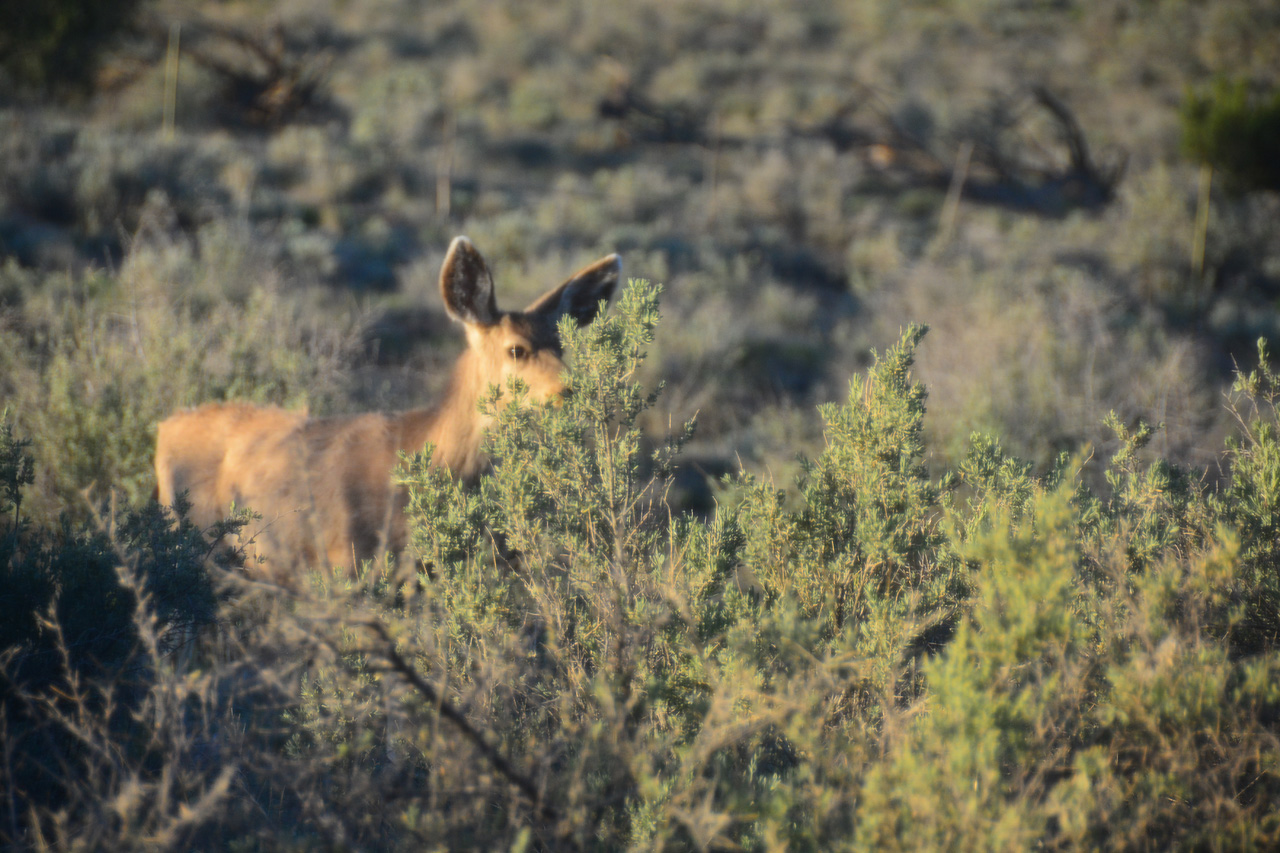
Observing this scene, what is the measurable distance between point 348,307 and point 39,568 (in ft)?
22.1

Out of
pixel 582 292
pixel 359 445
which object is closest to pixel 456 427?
pixel 359 445

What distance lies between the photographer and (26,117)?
468 inches

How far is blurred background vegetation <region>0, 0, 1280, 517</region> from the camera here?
22.4 ft

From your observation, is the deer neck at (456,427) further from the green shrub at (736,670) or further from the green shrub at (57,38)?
the green shrub at (57,38)

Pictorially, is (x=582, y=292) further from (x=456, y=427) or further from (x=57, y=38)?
(x=57, y=38)

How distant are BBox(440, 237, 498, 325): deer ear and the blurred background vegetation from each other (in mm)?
2168

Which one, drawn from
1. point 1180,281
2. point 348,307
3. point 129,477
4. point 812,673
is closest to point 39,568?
point 129,477

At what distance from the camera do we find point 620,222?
52.4 feet

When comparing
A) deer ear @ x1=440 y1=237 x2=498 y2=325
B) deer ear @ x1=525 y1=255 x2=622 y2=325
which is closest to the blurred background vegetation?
deer ear @ x1=525 y1=255 x2=622 y2=325

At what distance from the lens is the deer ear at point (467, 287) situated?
14.1 feet

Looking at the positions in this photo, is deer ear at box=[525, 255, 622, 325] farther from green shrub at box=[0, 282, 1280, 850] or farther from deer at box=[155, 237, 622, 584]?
green shrub at box=[0, 282, 1280, 850]

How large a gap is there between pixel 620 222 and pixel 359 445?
12278 mm

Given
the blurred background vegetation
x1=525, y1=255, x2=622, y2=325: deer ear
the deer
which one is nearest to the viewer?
the deer

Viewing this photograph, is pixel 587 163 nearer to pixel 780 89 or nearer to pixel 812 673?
pixel 780 89
